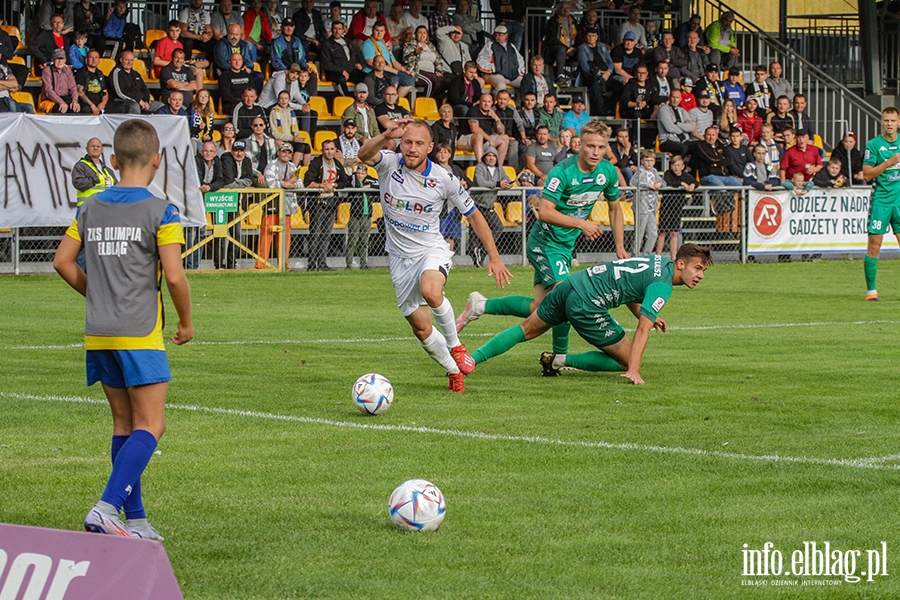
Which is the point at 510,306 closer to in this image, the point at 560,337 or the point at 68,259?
the point at 560,337

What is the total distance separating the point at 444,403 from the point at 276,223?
45.5ft

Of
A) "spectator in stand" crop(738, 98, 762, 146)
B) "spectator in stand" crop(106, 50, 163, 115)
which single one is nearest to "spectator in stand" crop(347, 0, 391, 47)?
"spectator in stand" crop(106, 50, 163, 115)

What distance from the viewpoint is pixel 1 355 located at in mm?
11156

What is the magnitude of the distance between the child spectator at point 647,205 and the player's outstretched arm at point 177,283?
64.8ft

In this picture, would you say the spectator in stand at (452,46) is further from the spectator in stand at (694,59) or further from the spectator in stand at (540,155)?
the spectator in stand at (694,59)

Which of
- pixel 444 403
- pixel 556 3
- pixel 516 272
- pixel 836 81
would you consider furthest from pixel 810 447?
pixel 836 81

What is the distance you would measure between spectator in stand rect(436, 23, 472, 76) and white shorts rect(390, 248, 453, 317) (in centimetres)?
1721

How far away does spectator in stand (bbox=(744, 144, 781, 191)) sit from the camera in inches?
1015

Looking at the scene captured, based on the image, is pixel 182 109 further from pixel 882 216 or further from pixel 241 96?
pixel 882 216

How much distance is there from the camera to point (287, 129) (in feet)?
76.7

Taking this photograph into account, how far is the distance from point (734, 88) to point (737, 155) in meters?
2.94

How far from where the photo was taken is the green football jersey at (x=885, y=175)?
17.1m

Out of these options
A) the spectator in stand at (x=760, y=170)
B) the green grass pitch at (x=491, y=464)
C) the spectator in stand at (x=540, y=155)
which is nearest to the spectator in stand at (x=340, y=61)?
the spectator in stand at (x=540, y=155)

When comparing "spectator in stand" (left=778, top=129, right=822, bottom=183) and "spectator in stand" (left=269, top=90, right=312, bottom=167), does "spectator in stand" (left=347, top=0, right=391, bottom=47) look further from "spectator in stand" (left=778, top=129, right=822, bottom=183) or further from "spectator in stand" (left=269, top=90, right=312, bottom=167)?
"spectator in stand" (left=778, top=129, right=822, bottom=183)
